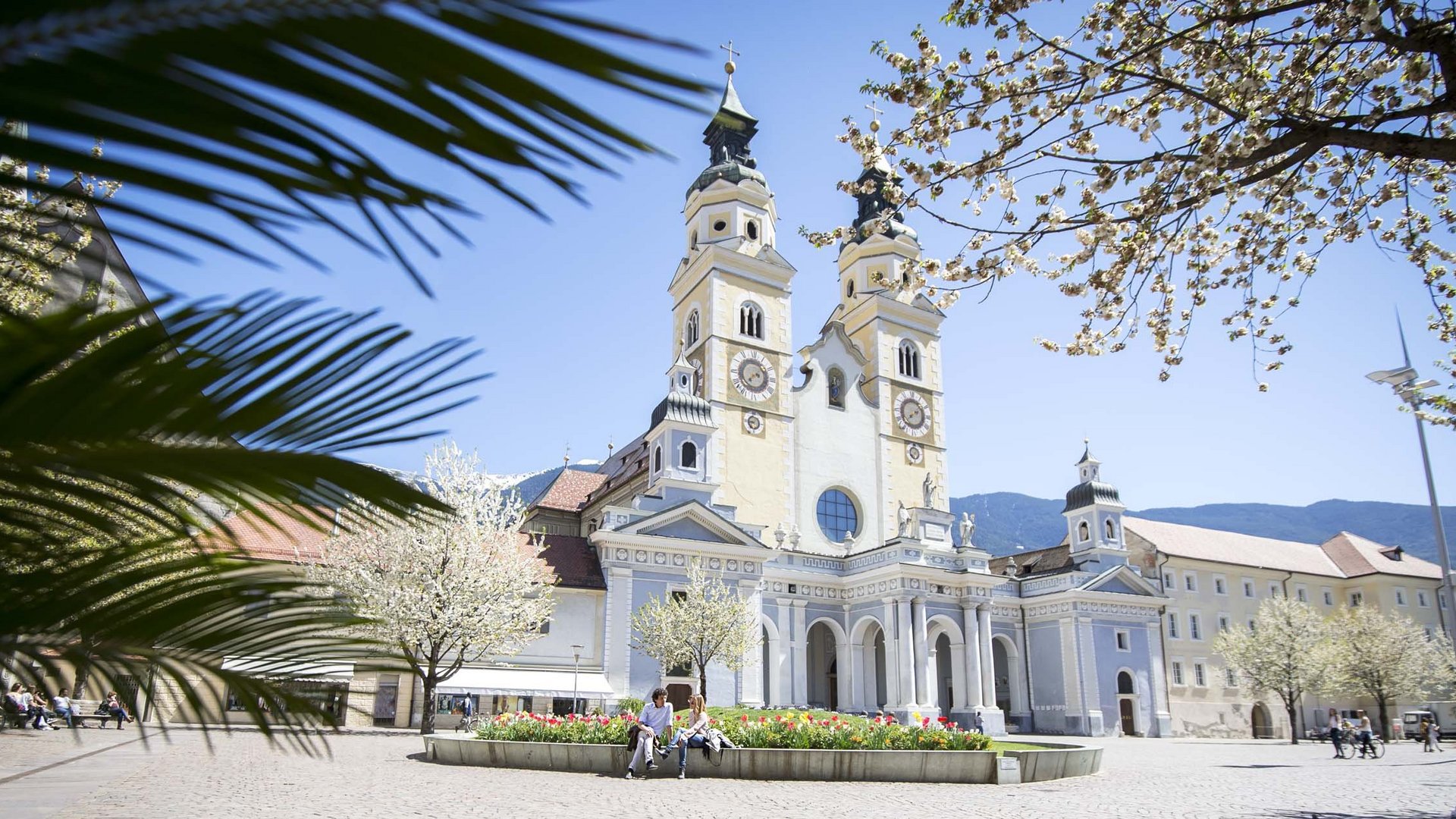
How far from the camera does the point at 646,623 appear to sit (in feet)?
106

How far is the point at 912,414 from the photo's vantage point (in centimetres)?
4591

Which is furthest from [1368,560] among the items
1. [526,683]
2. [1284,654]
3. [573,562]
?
[526,683]

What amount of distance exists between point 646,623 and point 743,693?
186 inches

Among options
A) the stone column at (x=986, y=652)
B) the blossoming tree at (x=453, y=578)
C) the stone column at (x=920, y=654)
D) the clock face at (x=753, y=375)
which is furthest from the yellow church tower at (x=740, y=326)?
the blossoming tree at (x=453, y=578)

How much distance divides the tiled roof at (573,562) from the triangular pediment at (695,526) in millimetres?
2223

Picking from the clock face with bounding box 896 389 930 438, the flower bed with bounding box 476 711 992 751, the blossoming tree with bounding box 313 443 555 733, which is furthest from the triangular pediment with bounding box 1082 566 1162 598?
the flower bed with bounding box 476 711 992 751

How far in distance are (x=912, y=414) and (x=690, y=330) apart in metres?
11.0

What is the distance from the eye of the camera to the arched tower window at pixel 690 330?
43.2 metres

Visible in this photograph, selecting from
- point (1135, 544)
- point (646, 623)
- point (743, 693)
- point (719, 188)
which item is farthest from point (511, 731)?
point (1135, 544)

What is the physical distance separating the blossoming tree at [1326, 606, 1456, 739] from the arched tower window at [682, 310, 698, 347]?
3212 cm

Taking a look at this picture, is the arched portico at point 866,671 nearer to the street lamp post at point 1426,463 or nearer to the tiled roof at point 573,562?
the tiled roof at point 573,562

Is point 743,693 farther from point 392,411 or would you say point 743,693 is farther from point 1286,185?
point 392,411

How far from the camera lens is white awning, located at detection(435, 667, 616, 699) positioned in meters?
30.4

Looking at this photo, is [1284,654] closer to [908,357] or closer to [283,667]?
[908,357]
